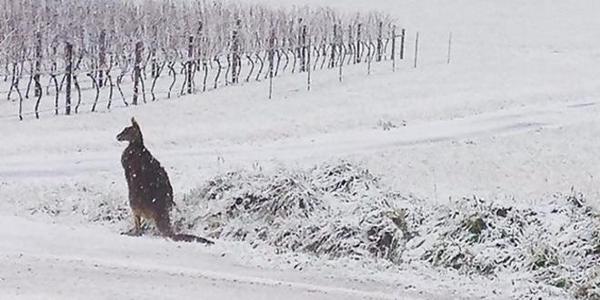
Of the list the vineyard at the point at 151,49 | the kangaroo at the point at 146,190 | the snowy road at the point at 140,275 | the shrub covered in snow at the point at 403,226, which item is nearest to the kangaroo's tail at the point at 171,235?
the kangaroo at the point at 146,190

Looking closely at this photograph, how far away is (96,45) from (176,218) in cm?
3852

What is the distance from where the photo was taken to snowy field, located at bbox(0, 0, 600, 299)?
34.0 feet

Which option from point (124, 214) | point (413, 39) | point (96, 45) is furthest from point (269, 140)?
point (413, 39)

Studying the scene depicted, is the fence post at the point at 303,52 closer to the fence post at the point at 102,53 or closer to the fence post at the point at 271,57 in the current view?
the fence post at the point at 271,57

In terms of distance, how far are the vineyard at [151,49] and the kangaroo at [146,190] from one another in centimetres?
1953

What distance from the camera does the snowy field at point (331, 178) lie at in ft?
34.0

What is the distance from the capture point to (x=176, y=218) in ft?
42.9

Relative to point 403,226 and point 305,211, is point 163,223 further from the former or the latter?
point 403,226

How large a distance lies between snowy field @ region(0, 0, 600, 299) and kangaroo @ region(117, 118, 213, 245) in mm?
394

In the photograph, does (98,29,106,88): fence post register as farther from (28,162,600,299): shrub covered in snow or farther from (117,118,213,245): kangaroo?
(117,118,213,245): kangaroo

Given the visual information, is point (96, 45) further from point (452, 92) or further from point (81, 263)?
point (81, 263)

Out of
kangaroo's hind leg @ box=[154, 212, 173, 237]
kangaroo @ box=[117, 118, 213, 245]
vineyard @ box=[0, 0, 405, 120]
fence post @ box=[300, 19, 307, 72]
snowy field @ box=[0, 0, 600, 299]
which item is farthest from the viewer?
fence post @ box=[300, 19, 307, 72]

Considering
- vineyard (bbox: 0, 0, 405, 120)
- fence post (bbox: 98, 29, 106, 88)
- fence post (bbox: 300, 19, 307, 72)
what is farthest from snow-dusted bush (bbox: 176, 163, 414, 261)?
fence post (bbox: 300, 19, 307, 72)

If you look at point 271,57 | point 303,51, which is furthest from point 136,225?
point 303,51
